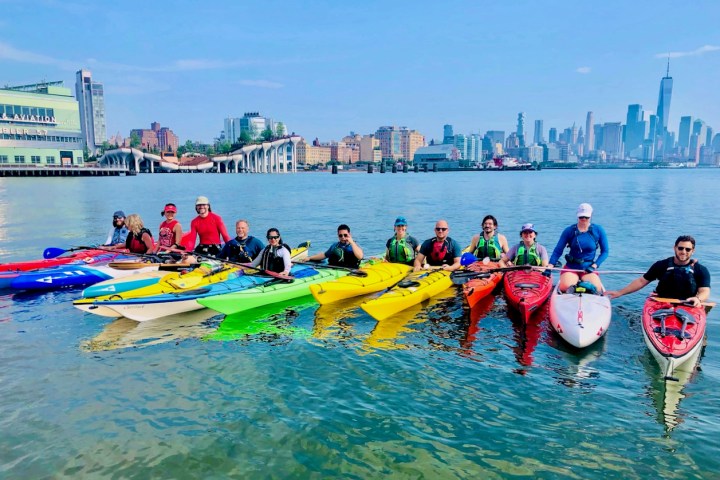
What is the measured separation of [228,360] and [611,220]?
31685 millimetres

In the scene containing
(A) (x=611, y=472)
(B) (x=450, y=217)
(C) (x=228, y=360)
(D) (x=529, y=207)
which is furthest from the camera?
(D) (x=529, y=207)

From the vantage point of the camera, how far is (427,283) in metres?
11.5

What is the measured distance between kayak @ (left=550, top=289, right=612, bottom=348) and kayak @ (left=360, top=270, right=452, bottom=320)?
9.32ft

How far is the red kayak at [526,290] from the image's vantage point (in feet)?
33.0

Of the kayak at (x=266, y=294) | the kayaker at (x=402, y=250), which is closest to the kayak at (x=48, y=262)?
the kayak at (x=266, y=294)

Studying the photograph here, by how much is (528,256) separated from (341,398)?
6.55 m

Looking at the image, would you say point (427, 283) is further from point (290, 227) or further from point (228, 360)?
point (290, 227)

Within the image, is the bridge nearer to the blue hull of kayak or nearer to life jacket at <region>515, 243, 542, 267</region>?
the blue hull of kayak

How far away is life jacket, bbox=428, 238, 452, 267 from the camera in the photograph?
12.8m

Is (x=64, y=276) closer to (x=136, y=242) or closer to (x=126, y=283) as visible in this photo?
(x=136, y=242)

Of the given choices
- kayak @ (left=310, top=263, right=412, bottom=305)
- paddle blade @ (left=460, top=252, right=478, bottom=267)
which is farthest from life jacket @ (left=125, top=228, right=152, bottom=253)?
paddle blade @ (left=460, top=252, right=478, bottom=267)

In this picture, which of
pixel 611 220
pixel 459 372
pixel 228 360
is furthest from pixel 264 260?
pixel 611 220

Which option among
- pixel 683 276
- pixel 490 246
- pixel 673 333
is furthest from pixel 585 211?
pixel 673 333

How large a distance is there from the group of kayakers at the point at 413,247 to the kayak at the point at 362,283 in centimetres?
53
